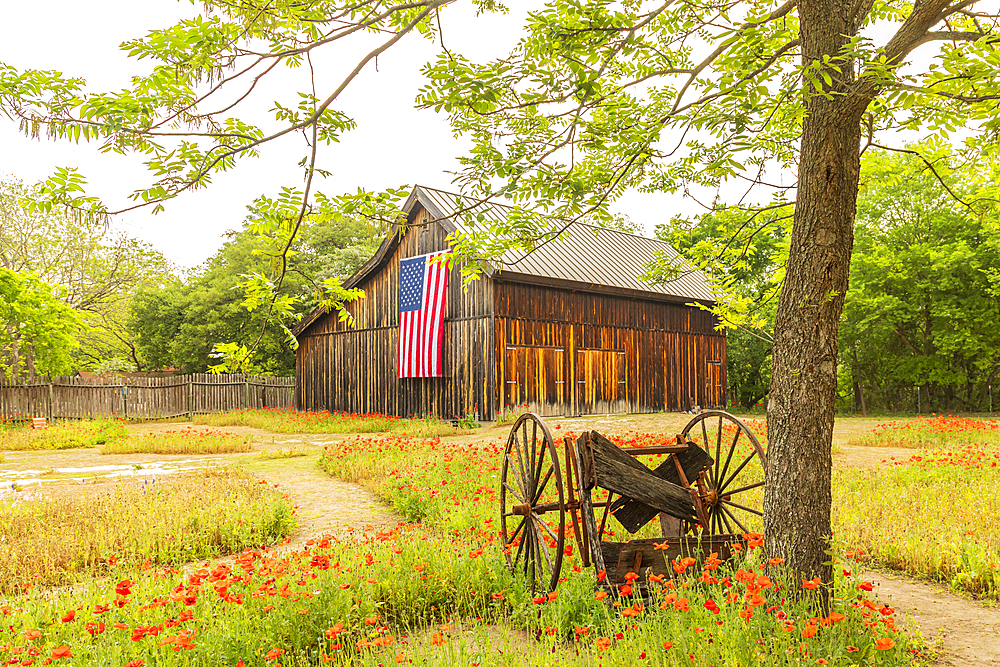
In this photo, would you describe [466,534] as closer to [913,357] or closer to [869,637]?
[869,637]

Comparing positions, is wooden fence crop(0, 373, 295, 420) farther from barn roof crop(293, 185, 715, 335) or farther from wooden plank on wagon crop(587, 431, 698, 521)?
wooden plank on wagon crop(587, 431, 698, 521)

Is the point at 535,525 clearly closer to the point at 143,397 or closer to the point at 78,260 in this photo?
the point at 143,397

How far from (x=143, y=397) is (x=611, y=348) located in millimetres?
18425

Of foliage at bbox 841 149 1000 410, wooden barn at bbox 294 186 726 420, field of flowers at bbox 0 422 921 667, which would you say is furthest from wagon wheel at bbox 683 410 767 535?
foliage at bbox 841 149 1000 410

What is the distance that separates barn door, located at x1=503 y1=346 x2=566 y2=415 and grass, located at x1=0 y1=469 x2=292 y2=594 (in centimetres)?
1177

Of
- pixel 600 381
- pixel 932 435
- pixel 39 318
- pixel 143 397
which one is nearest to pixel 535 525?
pixel 932 435

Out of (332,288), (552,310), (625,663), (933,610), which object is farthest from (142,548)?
(552,310)

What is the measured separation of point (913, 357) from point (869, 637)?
28686 millimetres

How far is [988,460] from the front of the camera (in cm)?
1017

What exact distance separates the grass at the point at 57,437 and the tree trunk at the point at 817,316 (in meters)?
17.7

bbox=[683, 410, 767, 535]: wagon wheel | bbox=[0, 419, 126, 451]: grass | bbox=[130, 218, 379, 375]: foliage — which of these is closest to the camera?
bbox=[683, 410, 767, 535]: wagon wheel

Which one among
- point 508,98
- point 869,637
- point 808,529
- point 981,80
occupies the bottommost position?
point 869,637

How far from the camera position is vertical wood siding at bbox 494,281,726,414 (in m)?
20.2

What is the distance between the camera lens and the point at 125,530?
258 inches
